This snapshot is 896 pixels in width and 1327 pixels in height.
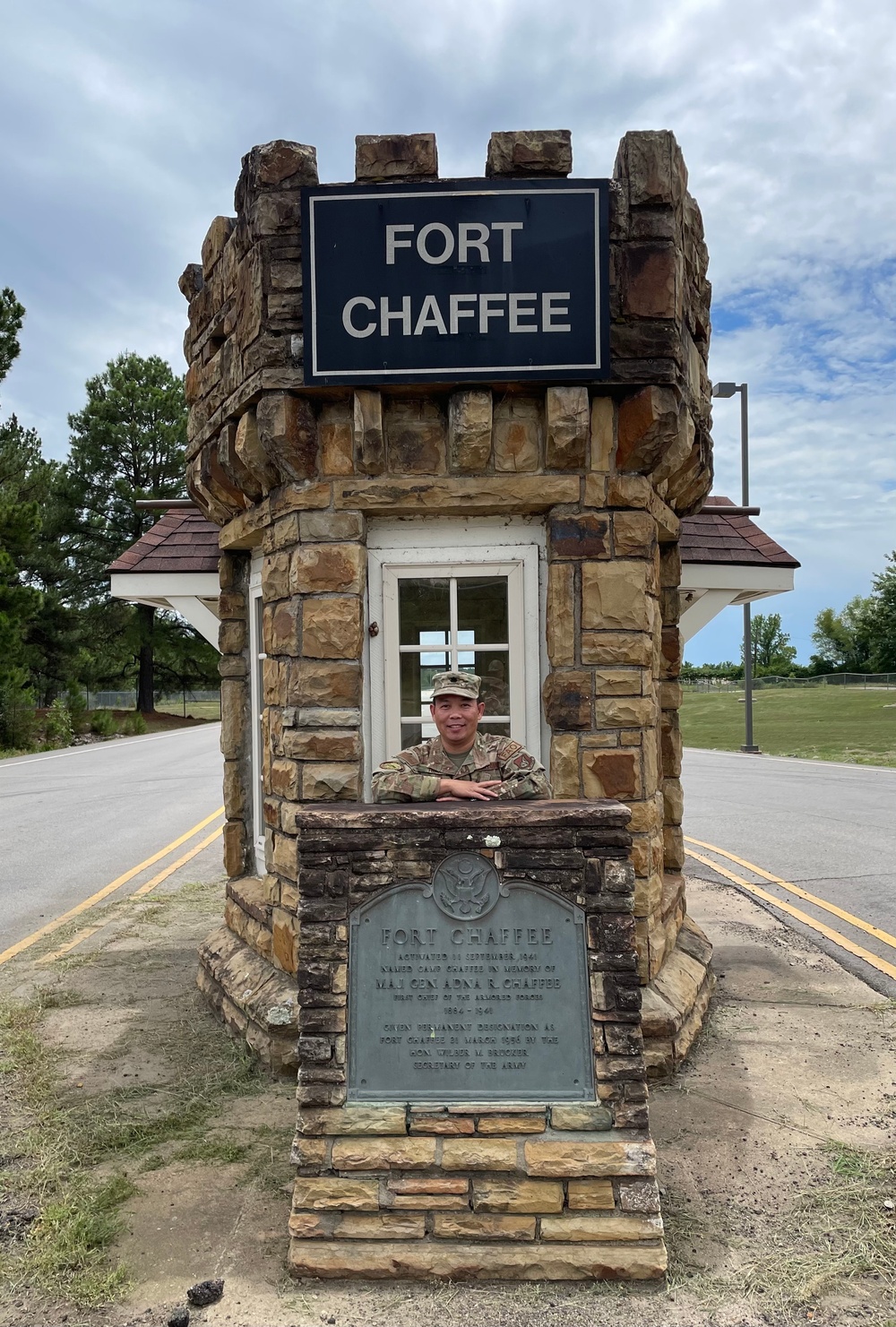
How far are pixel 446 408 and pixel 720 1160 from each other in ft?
11.7

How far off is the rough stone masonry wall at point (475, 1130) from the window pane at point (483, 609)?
170 cm

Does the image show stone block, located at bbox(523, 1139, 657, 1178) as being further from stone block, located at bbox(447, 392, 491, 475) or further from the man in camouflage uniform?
stone block, located at bbox(447, 392, 491, 475)

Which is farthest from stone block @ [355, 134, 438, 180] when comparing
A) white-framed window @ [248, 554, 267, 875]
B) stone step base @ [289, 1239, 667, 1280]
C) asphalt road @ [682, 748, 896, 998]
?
asphalt road @ [682, 748, 896, 998]

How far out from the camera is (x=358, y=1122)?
334 cm

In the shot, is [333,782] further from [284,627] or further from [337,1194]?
[337,1194]

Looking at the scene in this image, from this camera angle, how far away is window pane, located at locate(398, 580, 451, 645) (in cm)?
506

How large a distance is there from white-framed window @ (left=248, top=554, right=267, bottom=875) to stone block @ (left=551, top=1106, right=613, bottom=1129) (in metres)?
3.14

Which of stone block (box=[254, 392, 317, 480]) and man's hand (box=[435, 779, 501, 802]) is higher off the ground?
stone block (box=[254, 392, 317, 480])

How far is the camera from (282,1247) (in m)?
3.42

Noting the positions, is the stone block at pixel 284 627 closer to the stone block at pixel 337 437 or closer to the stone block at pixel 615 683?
the stone block at pixel 337 437

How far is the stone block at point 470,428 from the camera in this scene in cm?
466

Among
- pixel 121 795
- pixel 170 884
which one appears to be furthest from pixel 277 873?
pixel 121 795

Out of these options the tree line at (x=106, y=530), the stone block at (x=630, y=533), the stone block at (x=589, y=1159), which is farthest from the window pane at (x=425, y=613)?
the tree line at (x=106, y=530)

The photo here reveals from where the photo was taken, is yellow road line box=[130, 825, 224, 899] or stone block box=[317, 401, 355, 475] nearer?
stone block box=[317, 401, 355, 475]
